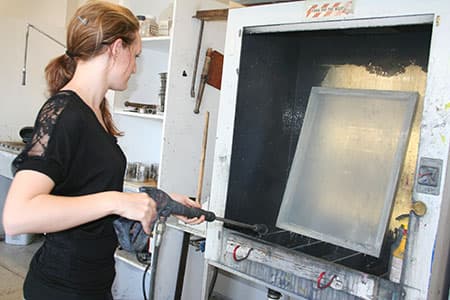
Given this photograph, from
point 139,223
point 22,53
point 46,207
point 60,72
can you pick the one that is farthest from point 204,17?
point 22,53

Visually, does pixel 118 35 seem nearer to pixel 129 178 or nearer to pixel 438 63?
pixel 438 63

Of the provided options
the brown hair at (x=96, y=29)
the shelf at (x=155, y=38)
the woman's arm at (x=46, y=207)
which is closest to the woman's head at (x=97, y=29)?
the brown hair at (x=96, y=29)

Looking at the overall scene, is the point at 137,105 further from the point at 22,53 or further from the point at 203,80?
the point at 22,53

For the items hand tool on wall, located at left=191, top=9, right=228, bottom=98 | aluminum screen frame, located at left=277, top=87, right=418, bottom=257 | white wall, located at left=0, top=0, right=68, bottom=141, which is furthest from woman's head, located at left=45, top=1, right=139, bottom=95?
white wall, located at left=0, top=0, right=68, bottom=141

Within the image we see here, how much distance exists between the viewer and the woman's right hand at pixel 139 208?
0.94m

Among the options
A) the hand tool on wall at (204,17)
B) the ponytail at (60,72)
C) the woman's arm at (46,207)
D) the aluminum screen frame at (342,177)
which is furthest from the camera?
the hand tool on wall at (204,17)

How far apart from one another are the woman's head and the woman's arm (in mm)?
326

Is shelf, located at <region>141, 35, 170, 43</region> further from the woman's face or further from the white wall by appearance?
the white wall

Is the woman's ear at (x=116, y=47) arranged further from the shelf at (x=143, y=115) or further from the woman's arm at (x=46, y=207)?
the shelf at (x=143, y=115)

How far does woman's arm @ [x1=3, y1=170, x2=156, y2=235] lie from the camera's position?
87cm

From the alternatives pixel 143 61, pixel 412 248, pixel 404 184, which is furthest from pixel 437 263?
pixel 143 61

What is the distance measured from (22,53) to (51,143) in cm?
300

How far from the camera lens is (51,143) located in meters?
0.92

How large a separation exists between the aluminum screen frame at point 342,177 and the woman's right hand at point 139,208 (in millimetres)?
611
